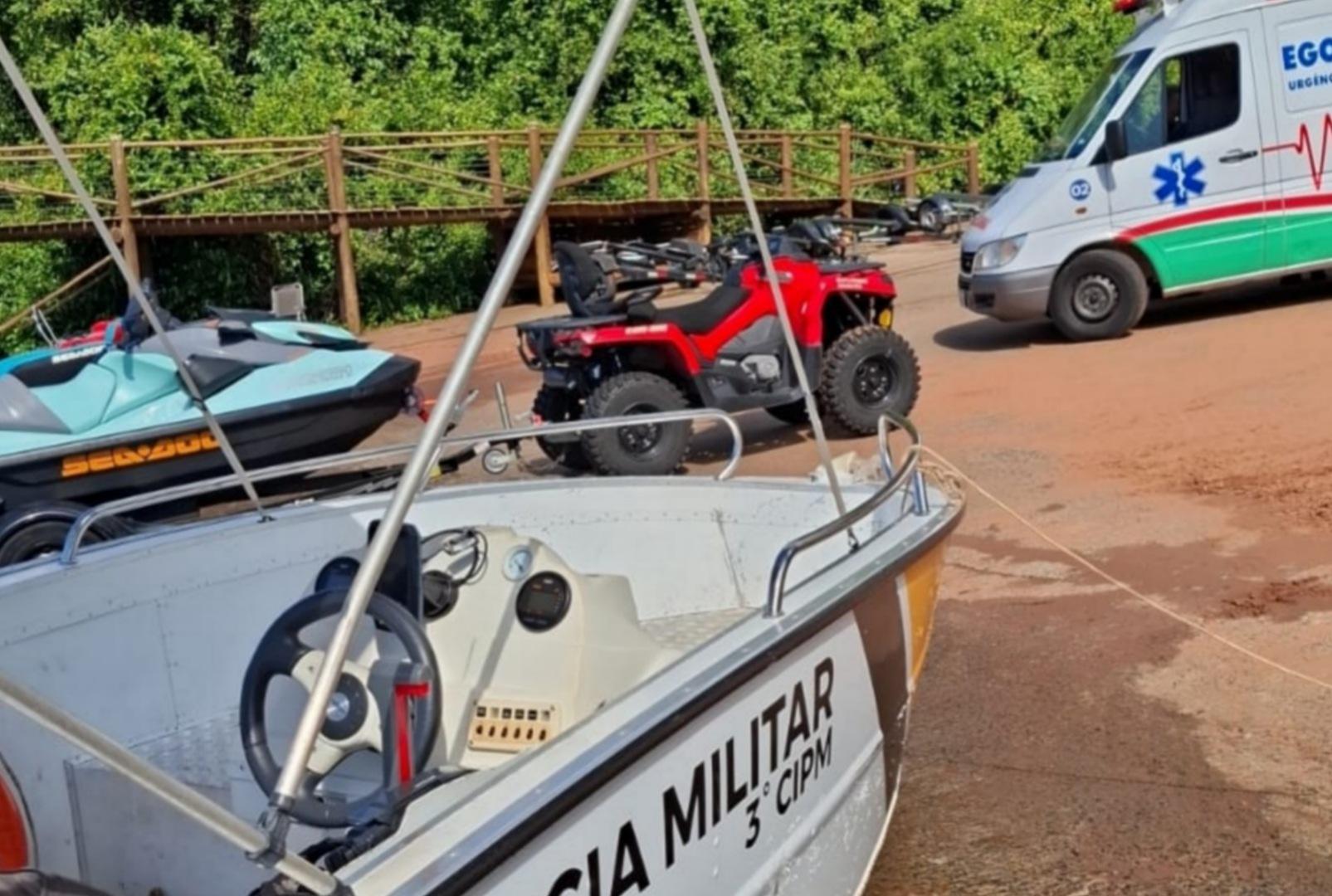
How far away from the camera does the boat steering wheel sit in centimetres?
321

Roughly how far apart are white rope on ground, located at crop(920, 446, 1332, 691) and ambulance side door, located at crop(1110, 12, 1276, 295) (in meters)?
4.29

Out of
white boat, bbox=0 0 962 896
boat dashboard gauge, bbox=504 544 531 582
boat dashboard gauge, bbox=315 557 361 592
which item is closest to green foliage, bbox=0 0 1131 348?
white boat, bbox=0 0 962 896

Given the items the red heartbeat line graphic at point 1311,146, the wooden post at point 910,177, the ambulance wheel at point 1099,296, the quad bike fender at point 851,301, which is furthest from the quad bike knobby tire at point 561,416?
the wooden post at point 910,177

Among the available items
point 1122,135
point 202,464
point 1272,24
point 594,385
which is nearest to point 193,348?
point 202,464

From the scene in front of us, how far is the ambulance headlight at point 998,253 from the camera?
489 inches

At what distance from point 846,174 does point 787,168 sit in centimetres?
99

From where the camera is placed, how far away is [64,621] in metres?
4.00

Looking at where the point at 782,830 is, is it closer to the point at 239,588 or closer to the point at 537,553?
the point at 537,553

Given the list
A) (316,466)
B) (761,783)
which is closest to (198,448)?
(316,466)

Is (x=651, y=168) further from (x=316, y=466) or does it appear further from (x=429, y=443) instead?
(x=429, y=443)

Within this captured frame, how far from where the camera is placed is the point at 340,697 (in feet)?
11.0

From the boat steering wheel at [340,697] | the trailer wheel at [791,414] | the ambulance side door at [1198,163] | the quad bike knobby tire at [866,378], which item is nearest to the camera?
the boat steering wheel at [340,697]

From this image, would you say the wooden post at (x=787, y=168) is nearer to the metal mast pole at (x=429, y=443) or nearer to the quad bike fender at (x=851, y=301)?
the quad bike fender at (x=851, y=301)

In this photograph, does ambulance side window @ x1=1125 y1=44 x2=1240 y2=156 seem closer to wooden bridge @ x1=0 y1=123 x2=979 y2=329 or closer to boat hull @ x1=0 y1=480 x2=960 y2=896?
boat hull @ x1=0 y1=480 x2=960 y2=896
